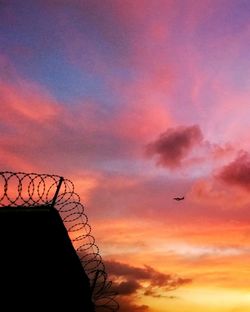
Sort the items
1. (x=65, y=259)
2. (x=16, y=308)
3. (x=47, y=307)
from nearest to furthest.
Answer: (x=16, y=308) → (x=47, y=307) → (x=65, y=259)

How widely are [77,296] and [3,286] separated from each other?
10.4 ft

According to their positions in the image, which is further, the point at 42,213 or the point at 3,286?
the point at 42,213

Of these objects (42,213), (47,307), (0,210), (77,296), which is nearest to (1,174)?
(0,210)

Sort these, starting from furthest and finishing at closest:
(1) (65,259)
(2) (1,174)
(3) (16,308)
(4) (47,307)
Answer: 1. (1) (65,259)
2. (4) (47,307)
3. (3) (16,308)
4. (2) (1,174)

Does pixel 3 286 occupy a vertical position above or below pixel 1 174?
below

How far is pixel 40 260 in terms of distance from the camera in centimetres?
1438

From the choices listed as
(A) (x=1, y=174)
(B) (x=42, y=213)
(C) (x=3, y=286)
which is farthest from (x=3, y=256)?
(A) (x=1, y=174)

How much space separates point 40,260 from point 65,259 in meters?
1.24

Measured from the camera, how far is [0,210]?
13719 mm

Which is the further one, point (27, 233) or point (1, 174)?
point (27, 233)

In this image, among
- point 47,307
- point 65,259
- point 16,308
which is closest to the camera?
point 16,308

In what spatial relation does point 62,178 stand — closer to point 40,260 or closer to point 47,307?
point 40,260

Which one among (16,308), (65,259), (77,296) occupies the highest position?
(65,259)

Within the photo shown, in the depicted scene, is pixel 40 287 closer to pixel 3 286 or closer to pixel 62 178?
pixel 3 286
